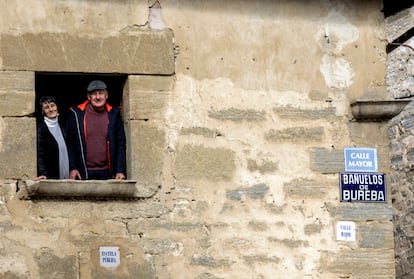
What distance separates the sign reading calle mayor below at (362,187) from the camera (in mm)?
9117

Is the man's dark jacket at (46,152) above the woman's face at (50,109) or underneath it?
underneath

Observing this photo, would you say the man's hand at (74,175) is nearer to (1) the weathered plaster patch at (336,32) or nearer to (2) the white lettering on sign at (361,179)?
(2) the white lettering on sign at (361,179)

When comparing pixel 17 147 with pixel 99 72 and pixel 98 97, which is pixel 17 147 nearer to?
pixel 98 97

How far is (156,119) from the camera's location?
8820 mm

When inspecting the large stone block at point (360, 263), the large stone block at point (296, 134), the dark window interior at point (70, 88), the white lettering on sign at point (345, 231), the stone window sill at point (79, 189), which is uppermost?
the dark window interior at point (70, 88)

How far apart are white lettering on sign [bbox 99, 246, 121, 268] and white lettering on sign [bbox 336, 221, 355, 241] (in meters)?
1.68

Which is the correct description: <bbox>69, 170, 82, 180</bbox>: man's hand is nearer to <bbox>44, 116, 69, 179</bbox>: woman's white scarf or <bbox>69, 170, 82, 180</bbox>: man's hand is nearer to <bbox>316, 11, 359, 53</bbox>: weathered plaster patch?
<bbox>44, 116, 69, 179</bbox>: woman's white scarf

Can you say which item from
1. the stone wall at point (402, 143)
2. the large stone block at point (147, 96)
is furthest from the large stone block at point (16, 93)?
the stone wall at point (402, 143)

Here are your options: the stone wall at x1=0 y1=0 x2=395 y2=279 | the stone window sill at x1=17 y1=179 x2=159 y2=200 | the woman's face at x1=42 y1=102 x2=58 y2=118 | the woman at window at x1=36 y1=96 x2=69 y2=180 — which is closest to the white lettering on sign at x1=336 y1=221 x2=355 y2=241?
the stone wall at x1=0 y1=0 x2=395 y2=279

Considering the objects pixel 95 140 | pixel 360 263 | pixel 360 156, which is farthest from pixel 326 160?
pixel 95 140

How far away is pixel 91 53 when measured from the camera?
8.73m

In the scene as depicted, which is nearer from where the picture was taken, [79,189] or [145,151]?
[79,189]

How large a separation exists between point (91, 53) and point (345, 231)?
2304mm

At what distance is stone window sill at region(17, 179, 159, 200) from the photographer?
8398 mm
